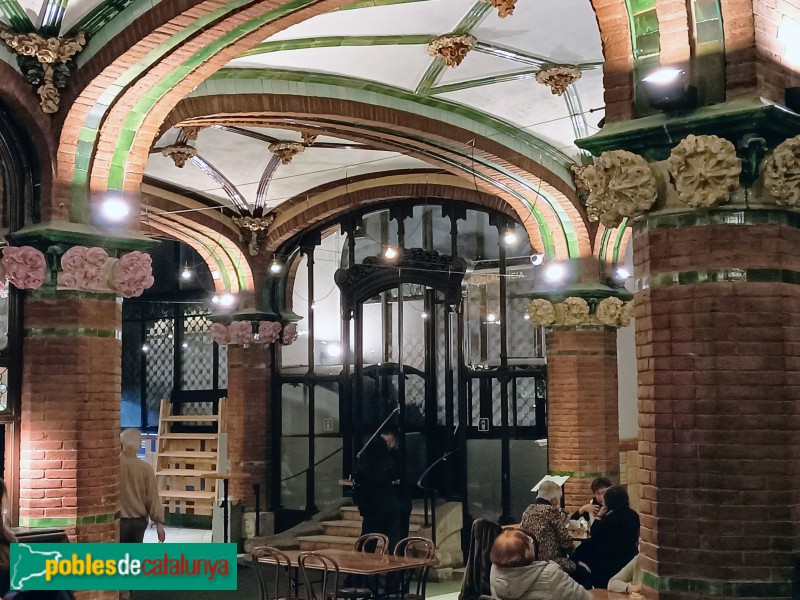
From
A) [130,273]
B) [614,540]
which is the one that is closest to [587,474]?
[614,540]

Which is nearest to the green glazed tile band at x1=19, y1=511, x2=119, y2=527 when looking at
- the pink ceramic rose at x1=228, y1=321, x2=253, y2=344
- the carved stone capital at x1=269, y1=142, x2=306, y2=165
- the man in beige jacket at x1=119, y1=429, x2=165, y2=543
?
the man in beige jacket at x1=119, y1=429, x2=165, y2=543

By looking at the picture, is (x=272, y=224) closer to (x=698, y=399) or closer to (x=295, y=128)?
(x=295, y=128)

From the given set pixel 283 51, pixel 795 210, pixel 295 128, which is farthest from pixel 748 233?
pixel 295 128

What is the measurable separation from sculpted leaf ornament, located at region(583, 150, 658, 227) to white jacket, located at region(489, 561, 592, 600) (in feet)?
6.41

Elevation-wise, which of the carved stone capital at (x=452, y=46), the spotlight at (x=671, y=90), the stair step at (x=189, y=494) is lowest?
the stair step at (x=189, y=494)

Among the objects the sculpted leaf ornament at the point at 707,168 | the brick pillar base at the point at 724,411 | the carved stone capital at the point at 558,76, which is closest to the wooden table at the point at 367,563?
the brick pillar base at the point at 724,411

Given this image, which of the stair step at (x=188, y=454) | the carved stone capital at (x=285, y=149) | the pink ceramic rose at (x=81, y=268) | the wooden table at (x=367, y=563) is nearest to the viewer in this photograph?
the wooden table at (x=367, y=563)

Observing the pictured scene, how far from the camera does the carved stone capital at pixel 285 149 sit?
1116 cm

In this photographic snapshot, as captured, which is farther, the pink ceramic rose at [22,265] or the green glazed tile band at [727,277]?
the pink ceramic rose at [22,265]

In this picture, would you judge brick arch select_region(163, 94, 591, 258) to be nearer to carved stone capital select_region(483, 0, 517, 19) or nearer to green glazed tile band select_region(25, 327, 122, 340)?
green glazed tile band select_region(25, 327, 122, 340)

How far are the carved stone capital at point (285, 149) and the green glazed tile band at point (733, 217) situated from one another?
671 centimetres

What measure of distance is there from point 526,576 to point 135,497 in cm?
422

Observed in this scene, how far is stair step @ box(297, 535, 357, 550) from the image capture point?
1266cm

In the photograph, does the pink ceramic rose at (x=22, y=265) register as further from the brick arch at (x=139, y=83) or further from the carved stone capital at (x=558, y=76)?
the carved stone capital at (x=558, y=76)
